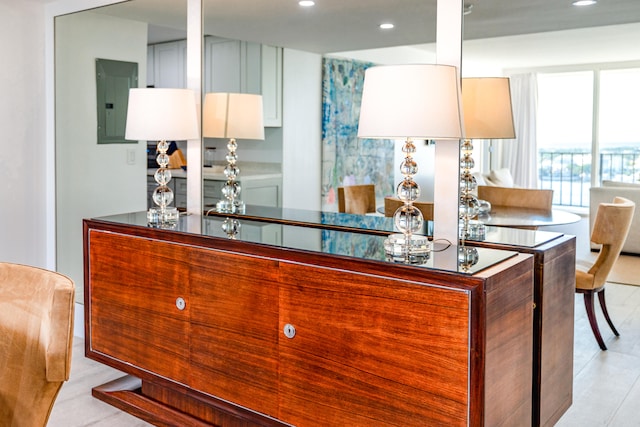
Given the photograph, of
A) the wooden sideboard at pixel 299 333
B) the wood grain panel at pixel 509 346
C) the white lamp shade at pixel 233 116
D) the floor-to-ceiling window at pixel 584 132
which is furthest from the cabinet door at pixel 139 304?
the floor-to-ceiling window at pixel 584 132

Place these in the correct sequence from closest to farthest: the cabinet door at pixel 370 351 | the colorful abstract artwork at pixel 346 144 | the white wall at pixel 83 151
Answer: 1. the cabinet door at pixel 370 351
2. the colorful abstract artwork at pixel 346 144
3. the white wall at pixel 83 151

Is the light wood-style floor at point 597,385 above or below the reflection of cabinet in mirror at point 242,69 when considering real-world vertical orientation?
below

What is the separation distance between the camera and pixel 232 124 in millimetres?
3039

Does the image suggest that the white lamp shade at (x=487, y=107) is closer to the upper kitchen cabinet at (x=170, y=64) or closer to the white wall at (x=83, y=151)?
the upper kitchen cabinet at (x=170, y=64)

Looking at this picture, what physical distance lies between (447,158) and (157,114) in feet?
4.45

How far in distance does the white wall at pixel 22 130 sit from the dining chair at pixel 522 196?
300 cm

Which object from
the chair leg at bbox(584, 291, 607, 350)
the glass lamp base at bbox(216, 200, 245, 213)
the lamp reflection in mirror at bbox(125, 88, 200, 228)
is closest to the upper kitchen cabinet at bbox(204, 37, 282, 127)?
the lamp reflection in mirror at bbox(125, 88, 200, 228)

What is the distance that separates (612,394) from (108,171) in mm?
3084

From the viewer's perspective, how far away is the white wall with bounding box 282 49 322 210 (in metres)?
2.75

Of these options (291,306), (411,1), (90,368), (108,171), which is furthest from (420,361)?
(108,171)

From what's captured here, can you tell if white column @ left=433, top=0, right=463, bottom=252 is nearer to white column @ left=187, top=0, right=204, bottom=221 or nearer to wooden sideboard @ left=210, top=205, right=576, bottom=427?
wooden sideboard @ left=210, top=205, right=576, bottom=427

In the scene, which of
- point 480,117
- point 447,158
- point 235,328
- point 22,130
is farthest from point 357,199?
point 22,130

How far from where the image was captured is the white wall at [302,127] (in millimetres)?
2754

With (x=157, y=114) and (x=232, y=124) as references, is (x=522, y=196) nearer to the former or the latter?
(x=232, y=124)
